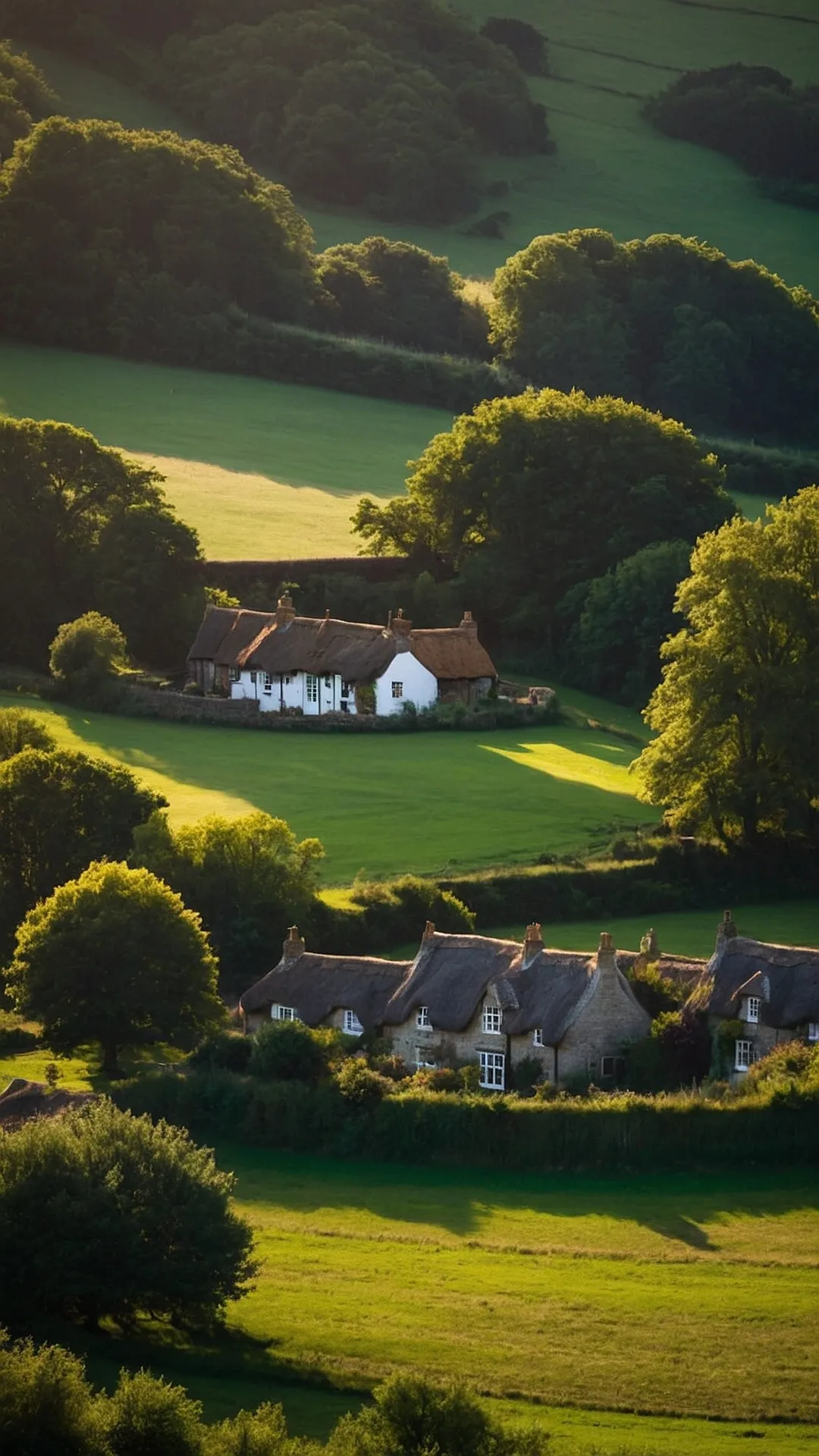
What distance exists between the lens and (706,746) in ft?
241

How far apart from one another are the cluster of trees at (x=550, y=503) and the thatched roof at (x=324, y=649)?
1030 cm

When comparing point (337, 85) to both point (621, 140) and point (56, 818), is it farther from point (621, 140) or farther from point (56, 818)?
point (56, 818)

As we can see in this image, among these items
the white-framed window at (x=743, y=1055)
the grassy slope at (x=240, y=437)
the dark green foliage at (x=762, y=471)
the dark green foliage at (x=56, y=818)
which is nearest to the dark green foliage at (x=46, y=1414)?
the white-framed window at (x=743, y=1055)

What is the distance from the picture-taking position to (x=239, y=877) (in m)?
64.1

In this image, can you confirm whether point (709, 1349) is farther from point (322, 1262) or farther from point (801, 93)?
point (801, 93)

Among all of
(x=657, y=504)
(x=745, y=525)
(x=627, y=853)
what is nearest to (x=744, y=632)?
(x=745, y=525)

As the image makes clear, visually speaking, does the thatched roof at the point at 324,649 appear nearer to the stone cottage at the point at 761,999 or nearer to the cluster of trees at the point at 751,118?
the stone cottage at the point at 761,999

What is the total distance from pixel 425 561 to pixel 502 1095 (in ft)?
166

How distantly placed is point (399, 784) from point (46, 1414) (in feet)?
137

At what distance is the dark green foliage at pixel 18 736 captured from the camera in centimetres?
7169

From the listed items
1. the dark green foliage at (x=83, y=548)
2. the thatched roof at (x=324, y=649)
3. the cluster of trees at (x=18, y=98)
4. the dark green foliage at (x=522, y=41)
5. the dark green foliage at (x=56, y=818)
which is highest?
the dark green foliage at (x=522, y=41)

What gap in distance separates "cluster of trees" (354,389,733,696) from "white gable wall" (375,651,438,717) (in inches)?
409

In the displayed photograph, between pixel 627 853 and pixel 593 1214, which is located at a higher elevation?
pixel 627 853

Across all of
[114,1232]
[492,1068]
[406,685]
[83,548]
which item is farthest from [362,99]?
[114,1232]
